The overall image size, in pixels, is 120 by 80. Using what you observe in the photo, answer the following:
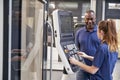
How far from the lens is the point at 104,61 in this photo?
2.62 metres

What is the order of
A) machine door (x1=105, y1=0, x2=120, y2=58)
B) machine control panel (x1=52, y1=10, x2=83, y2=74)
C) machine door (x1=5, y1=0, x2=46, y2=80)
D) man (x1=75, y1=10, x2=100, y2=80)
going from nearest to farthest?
machine door (x1=5, y1=0, x2=46, y2=80), machine control panel (x1=52, y1=10, x2=83, y2=74), man (x1=75, y1=10, x2=100, y2=80), machine door (x1=105, y1=0, x2=120, y2=58)

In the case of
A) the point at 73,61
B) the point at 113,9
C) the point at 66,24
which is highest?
the point at 113,9

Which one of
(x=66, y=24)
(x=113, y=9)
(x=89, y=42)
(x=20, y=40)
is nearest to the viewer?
(x=20, y=40)

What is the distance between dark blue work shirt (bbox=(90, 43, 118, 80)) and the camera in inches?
101

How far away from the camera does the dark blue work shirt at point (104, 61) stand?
258 centimetres

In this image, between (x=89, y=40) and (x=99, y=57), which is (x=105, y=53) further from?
(x=89, y=40)

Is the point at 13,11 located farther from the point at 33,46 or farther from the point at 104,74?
the point at 104,74

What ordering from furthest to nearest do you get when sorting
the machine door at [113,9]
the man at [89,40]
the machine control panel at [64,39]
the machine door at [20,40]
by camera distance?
1. the machine door at [113,9]
2. the man at [89,40]
3. the machine control panel at [64,39]
4. the machine door at [20,40]

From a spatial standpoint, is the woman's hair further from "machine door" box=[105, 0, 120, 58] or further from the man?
"machine door" box=[105, 0, 120, 58]

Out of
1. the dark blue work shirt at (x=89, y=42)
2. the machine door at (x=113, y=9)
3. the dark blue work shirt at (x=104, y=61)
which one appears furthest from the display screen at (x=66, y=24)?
the machine door at (x=113, y=9)

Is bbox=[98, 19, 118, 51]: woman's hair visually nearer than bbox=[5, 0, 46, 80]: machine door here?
No

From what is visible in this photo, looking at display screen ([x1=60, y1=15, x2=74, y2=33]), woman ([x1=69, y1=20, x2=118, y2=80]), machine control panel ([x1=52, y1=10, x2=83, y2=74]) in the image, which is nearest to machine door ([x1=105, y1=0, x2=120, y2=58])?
display screen ([x1=60, y1=15, x2=74, y2=33])

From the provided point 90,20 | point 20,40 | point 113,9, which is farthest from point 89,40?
point 113,9

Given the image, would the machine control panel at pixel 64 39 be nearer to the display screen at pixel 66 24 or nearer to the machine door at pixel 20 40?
the display screen at pixel 66 24
